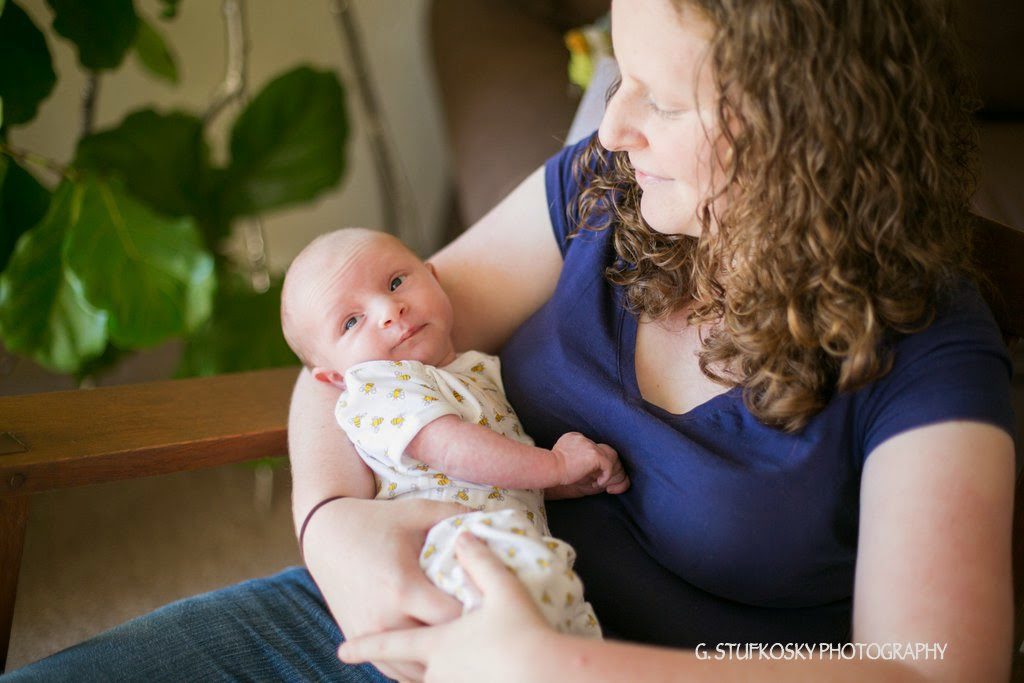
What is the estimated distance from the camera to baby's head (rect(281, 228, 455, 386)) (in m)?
1.15

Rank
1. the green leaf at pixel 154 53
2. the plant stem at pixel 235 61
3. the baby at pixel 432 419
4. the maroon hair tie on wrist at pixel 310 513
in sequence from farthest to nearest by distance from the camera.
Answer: the plant stem at pixel 235 61 < the green leaf at pixel 154 53 < the maroon hair tie on wrist at pixel 310 513 < the baby at pixel 432 419

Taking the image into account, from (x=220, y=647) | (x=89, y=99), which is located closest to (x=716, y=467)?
(x=220, y=647)

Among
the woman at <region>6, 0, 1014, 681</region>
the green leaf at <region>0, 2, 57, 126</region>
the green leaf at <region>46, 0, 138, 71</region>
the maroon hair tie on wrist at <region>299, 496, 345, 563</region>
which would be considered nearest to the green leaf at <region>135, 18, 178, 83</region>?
the green leaf at <region>46, 0, 138, 71</region>

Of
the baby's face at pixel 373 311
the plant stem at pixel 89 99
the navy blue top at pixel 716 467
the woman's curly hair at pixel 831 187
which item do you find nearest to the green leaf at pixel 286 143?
the plant stem at pixel 89 99

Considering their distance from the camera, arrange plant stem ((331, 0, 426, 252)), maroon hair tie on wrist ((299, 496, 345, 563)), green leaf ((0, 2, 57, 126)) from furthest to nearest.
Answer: plant stem ((331, 0, 426, 252))
green leaf ((0, 2, 57, 126))
maroon hair tie on wrist ((299, 496, 345, 563))

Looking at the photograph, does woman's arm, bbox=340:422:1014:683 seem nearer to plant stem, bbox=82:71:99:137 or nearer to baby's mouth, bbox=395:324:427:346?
baby's mouth, bbox=395:324:427:346

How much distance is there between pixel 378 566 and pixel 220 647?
32 cm

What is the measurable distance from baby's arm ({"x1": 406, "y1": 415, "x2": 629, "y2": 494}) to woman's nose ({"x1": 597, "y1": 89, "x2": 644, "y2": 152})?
322 millimetres

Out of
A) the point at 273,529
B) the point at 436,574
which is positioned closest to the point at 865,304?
the point at 436,574

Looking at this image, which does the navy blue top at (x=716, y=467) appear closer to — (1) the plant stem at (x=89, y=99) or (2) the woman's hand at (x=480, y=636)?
(2) the woman's hand at (x=480, y=636)

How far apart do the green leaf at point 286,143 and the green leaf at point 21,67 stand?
0.55 m

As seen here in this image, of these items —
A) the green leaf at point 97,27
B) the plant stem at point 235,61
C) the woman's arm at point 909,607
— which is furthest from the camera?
the plant stem at point 235,61

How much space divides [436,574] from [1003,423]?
54cm

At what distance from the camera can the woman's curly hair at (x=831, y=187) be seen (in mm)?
834
